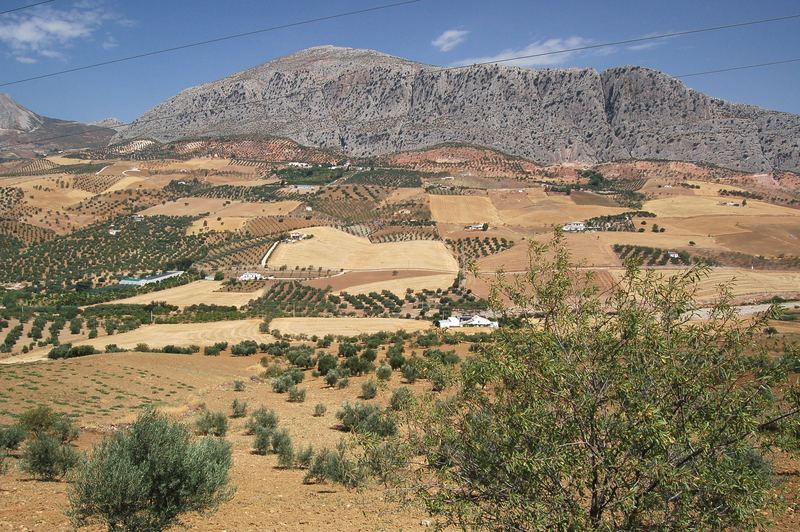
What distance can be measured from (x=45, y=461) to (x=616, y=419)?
52.4 ft

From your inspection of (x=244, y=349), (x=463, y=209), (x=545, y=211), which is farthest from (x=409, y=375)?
(x=545, y=211)

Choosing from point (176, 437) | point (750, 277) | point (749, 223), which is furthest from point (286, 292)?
point (749, 223)

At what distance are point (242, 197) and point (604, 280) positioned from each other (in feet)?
381

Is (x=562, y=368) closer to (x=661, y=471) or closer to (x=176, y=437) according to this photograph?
(x=661, y=471)

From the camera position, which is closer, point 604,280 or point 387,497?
point 387,497

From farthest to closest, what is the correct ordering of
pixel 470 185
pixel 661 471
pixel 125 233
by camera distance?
pixel 470 185 → pixel 125 233 → pixel 661 471

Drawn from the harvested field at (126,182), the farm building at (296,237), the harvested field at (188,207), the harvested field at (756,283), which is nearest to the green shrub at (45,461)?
the harvested field at (756,283)

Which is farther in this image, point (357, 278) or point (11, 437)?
point (357, 278)

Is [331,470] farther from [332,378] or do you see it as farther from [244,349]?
[244,349]

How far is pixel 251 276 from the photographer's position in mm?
94250

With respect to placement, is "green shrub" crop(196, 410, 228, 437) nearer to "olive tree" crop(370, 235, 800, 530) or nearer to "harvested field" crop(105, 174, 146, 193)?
"olive tree" crop(370, 235, 800, 530)

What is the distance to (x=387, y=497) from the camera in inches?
351

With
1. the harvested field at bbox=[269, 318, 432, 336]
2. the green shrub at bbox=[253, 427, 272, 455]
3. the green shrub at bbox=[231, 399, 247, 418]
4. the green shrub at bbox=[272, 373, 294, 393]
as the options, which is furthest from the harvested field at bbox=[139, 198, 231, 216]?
the green shrub at bbox=[253, 427, 272, 455]

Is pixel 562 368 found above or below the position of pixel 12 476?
above
